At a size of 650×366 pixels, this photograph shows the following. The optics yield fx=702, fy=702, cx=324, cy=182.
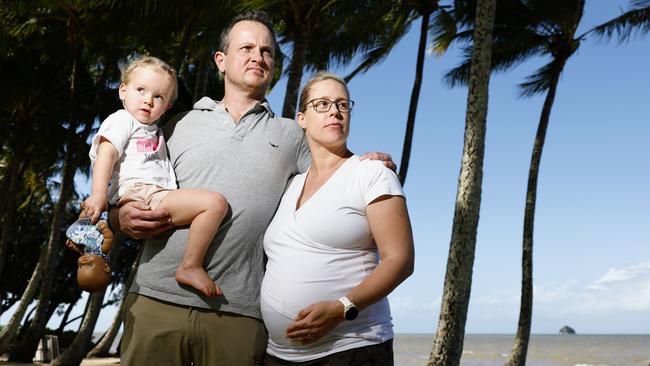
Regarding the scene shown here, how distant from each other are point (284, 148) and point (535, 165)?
46.3 ft

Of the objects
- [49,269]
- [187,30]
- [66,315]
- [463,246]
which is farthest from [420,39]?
[66,315]

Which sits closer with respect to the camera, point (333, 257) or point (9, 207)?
point (333, 257)

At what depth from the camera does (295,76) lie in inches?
466

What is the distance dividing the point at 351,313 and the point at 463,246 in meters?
7.79

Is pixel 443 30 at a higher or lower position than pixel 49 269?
higher

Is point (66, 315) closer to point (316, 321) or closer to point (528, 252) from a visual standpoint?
point (528, 252)

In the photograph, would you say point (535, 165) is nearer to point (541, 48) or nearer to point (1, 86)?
point (541, 48)

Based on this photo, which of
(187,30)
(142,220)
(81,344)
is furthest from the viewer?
(81,344)

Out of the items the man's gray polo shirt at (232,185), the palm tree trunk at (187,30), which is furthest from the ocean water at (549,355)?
the man's gray polo shirt at (232,185)

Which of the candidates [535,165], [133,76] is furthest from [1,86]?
[133,76]

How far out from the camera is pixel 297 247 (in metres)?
2.67

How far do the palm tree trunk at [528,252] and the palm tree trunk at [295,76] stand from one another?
6.84m

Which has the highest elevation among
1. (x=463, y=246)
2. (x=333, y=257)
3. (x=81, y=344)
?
(x=463, y=246)

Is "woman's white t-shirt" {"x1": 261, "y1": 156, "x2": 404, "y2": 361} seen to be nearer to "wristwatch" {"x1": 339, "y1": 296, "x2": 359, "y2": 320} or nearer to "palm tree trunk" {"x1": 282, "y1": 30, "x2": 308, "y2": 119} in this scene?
"wristwatch" {"x1": 339, "y1": 296, "x2": 359, "y2": 320}
